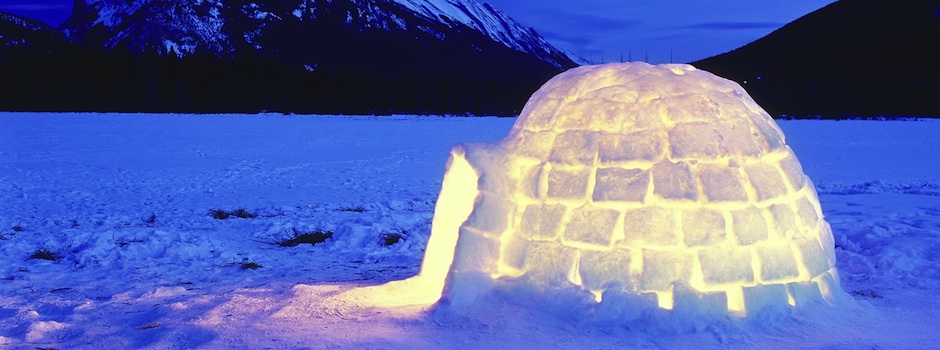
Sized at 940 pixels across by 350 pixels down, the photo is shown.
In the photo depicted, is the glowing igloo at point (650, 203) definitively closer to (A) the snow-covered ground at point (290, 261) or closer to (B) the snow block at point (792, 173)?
(B) the snow block at point (792, 173)

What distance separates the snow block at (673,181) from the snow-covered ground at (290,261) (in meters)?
0.75

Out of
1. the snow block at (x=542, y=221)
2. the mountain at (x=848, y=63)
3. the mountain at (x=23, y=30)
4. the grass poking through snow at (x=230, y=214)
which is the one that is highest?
the mountain at (x=23, y=30)

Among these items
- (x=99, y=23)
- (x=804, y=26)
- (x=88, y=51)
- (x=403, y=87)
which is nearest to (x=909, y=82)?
(x=804, y=26)

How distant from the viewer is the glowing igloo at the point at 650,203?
12.9 ft

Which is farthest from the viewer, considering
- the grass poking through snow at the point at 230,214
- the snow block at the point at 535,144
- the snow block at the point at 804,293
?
the grass poking through snow at the point at 230,214

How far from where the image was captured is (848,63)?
64.1m

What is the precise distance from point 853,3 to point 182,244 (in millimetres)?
95628

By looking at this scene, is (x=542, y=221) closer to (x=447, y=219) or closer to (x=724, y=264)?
(x=724, y=264)

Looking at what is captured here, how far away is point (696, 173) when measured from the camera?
158 inches

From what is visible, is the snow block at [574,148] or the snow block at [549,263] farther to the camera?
the snow block at [574,148]

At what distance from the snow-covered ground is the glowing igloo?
227mm

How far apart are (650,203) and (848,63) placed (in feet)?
228

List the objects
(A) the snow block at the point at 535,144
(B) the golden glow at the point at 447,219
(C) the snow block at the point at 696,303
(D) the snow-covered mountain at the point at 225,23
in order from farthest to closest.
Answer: (D) the snow-covered mountain at the point at 225,23 → (B) the golden glow at the point at 447,219 → (A) the snow block at the point at 535,144 → (C) the snow block at the point at 696,303

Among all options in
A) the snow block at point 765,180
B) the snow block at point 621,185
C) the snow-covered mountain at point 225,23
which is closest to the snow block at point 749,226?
the snow block at point 765,180
